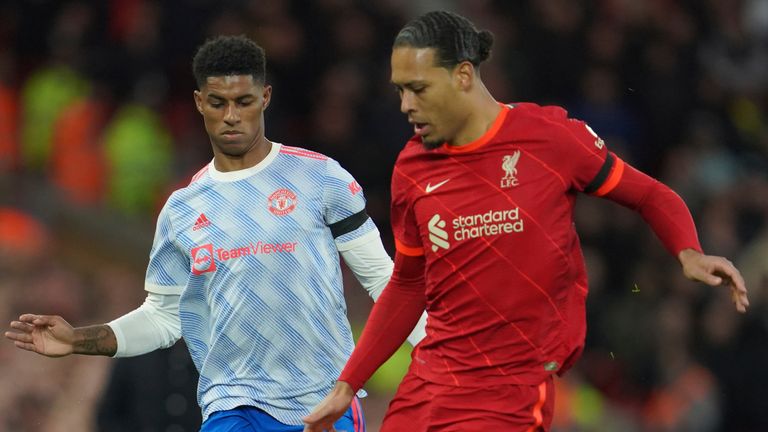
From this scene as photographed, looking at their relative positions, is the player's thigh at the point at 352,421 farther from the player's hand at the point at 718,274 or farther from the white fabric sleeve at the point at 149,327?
the player's hand at the point at 718,274

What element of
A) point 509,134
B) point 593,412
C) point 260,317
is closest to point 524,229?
point 509,134

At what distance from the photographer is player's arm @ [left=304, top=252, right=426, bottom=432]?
5.38m

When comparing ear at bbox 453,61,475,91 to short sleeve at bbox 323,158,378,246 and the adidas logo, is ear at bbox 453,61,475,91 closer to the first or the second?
short sleeve at bbox 323,158,378,246

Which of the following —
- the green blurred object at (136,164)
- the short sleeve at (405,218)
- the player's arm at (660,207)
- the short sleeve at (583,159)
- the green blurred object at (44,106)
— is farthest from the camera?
the green blurred object at (44,106)

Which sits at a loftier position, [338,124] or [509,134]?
[509,134]

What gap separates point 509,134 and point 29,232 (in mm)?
6512

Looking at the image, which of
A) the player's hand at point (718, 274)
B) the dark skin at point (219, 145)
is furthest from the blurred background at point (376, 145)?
the player's hand at point (718, 274)

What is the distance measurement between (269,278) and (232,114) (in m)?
0.66

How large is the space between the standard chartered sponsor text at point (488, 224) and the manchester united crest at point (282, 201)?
94cm

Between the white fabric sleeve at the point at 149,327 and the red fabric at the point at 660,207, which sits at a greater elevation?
the red fabric at the point at 660,207

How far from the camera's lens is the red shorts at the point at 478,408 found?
5133 millimetres

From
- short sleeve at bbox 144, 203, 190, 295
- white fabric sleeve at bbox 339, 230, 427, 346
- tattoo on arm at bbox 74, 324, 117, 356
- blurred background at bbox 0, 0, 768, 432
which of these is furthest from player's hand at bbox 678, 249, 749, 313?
blurred background at bbox 0, 0, 768, 432

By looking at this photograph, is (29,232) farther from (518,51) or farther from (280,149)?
(280,149)

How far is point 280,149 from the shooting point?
6.10 metres
